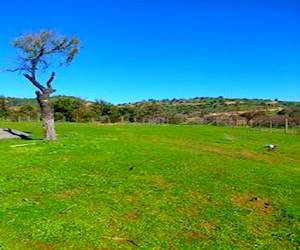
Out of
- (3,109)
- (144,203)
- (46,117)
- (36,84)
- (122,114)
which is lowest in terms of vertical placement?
(144,203)

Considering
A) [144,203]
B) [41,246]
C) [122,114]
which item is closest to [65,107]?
[122,114]

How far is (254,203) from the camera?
44.3ft

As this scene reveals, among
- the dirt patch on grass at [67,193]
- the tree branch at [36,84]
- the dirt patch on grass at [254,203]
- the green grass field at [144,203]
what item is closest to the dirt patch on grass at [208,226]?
the green grass field at [144,203]

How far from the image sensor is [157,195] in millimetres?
13672

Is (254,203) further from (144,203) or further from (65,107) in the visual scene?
(65,107)

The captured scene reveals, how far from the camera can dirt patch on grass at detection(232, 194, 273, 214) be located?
12891 millimetres

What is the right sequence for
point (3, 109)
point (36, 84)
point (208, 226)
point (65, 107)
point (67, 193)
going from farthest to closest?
1. point (3, 109)
2. point (65, 107)
3. point (36, 84)
4. point (67, 193)
5. point (208, 226)

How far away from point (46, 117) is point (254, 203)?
65.4 ft

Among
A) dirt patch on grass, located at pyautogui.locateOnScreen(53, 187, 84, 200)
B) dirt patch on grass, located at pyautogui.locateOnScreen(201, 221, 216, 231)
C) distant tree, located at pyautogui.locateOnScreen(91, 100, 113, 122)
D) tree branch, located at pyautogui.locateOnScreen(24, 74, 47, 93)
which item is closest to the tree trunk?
tree branch, located at pyautogui.locateOnScreen(24, 74, 47, 93)

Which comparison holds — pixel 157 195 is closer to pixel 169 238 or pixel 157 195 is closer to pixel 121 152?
pixel 169 238

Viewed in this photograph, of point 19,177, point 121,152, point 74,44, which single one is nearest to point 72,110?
point 74,44

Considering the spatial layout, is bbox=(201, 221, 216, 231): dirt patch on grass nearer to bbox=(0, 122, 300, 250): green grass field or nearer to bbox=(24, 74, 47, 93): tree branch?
bbox=(0, 122, 300, 250): green grass field

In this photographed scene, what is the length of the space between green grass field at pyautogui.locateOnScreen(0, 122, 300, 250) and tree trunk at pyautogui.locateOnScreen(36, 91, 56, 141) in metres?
9.36

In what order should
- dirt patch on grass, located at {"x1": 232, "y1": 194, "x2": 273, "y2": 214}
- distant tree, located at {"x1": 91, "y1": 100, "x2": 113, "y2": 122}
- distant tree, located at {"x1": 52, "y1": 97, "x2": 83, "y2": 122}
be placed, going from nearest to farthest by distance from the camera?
1. dirt patch on grass, located at {"x1": 232, "y1": 194, "x2": 273, "y2": 214}
2. distant tree, located at {"x1": 52, "y1": 97, "x2": 83, "y2": 122}
3. distant tree, located at {"x1": 91, "y1": 100, "x2": 113, "y2": 122}
